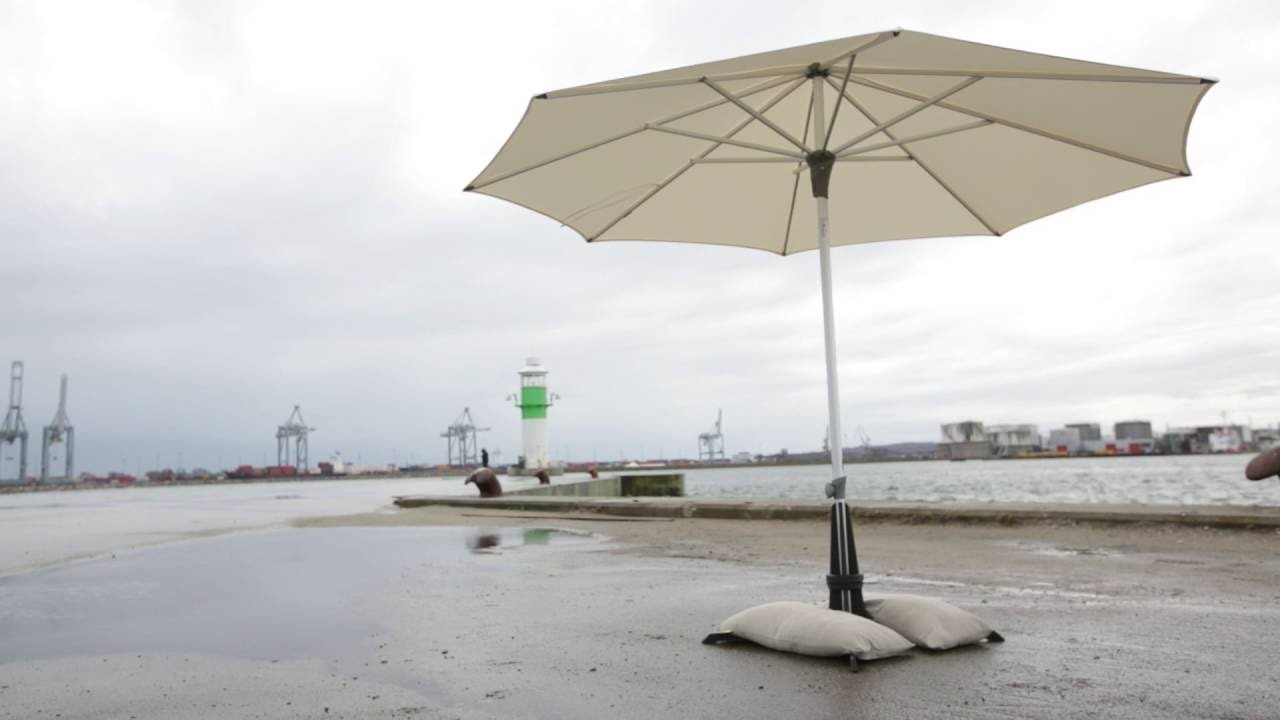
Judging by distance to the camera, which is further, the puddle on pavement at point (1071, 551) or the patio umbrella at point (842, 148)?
the puddle on pavement at point (1071, 551)

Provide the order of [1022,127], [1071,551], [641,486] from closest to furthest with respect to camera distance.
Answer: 1. [1022,127]
2. [1071,551]
3. [641,486]

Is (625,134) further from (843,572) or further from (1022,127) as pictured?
(843,572)

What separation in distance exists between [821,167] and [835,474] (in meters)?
1.65

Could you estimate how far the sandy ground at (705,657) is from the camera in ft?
9.95

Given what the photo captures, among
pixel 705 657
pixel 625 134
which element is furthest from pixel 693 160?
pixel 705 657

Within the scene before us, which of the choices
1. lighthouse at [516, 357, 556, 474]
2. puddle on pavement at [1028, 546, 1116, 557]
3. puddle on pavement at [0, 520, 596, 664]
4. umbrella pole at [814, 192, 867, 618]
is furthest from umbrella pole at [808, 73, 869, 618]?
lighthouse at [516, 357, 556, 474]

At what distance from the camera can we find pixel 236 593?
244 inches

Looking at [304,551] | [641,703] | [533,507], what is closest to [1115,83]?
[641,703]

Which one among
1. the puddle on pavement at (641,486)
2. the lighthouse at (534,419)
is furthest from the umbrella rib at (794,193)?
the lighthouse at (534,419)

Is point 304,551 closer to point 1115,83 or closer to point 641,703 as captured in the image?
point 641,703

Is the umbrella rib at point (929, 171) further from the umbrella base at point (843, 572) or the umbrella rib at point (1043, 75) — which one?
the umbrella base at point (843, 572)

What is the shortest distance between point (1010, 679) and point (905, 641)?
0.55m

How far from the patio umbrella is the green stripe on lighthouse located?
47.3 m

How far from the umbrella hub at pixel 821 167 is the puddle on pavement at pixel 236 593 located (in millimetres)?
3473
